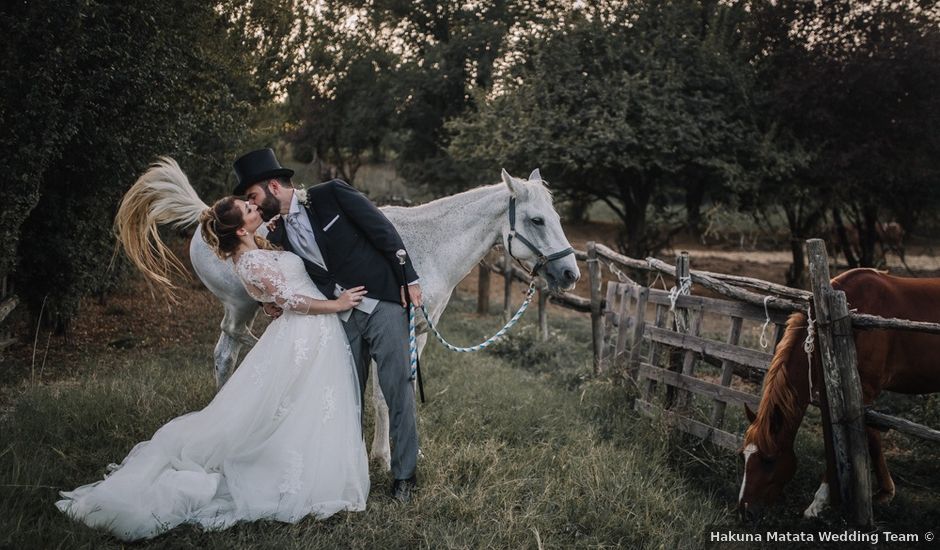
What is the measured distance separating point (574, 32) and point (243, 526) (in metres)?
13.9

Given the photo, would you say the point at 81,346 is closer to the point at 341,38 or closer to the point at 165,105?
the point at 165,105

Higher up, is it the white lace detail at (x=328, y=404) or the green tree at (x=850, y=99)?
the green tree at (x=850, y=99)

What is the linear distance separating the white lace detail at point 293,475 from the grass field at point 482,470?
200 mm

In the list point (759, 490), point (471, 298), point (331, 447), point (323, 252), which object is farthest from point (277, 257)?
point (471, 298)

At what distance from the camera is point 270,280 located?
3461 mm

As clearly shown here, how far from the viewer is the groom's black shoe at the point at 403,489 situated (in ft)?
11.8

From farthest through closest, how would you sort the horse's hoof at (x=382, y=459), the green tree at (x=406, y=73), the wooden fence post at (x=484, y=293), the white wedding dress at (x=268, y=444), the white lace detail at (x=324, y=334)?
the green tree at (x=406, y=73) < the wooden fence post at (x=484, y=293) < the horse's hoof at (x=382, y=459) < the white lace detail at (x=324, y=334) < the white wedding dress at (x=268, y=444)

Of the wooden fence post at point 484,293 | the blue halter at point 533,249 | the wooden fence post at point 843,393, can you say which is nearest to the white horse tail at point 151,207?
the blue halter at point 533,249

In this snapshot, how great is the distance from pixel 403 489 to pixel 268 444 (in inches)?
33.8

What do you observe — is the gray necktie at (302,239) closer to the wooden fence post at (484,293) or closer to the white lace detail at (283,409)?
the white lace detail at (283,409)

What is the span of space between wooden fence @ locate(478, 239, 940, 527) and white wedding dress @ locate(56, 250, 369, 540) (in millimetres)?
3014

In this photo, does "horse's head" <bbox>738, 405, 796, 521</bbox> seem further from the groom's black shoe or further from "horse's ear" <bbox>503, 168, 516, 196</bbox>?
"horse's ear" <bbox>503, 168, 516, 196</bbox>

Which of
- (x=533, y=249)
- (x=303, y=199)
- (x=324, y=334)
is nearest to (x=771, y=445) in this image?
(x=533, y=249)

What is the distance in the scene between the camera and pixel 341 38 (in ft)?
75.6
